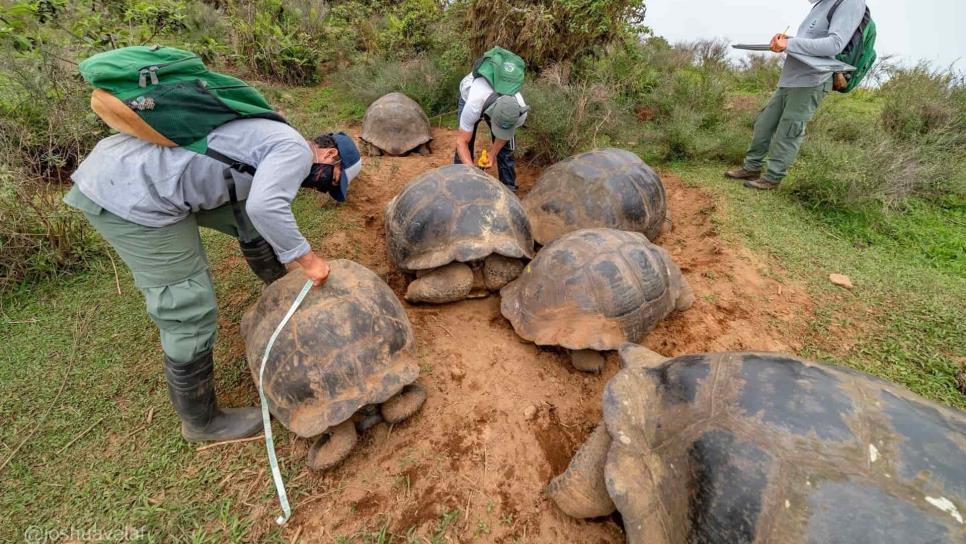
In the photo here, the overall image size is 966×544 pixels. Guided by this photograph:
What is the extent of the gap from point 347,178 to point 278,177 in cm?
63

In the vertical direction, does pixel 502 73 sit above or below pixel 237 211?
above

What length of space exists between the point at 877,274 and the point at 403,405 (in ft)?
13.8

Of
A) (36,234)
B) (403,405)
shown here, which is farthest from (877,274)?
(36,234)

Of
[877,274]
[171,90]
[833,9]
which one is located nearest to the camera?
[171,90]

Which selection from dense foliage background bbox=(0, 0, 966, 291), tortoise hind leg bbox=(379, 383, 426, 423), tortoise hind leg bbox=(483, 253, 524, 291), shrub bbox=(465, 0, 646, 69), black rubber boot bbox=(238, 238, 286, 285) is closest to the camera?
tortoise hind leg bbox=(379, 383, 426, 423)

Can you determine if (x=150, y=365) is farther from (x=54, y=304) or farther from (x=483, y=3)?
(x=483, y=3)

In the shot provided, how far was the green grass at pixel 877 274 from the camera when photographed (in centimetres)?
283

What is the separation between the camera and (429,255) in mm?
3346

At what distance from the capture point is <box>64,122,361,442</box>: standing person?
205 cm

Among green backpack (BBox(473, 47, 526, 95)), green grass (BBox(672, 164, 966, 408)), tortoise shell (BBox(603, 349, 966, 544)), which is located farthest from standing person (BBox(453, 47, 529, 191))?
tortoise shell (BBox(603, 349, 966, 544))

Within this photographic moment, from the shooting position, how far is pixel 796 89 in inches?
179

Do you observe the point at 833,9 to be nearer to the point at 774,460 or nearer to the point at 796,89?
the point at 796,89

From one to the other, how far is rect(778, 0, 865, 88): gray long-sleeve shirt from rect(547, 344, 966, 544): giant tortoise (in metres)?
4.09

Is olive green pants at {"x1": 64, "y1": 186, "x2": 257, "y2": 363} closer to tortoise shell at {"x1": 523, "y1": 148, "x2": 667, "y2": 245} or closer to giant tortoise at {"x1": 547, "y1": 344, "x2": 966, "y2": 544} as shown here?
giant tortoise at {"x1": 547, "y1": 344, "x2": 966, "y2": 544}
